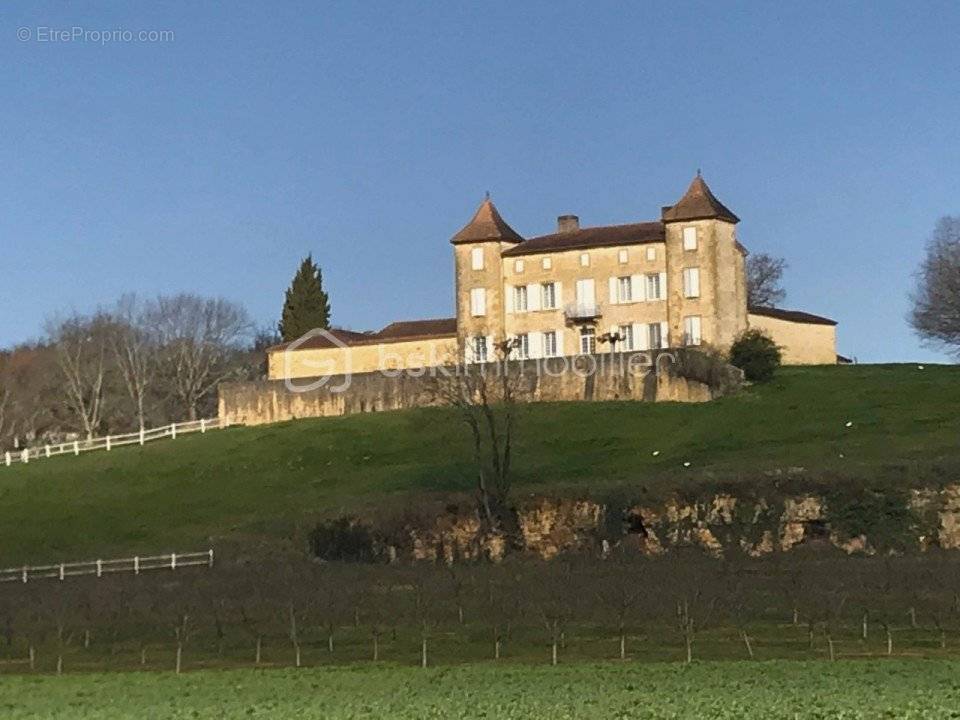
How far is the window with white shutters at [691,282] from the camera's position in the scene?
252 feet

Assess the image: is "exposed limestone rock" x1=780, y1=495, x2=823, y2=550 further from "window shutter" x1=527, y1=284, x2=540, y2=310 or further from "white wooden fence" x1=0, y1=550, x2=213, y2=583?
"window shutter" x1=527, y1=284, x2=540, y2=310

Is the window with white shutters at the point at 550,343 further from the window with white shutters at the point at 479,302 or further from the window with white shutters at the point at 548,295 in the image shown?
the window with white shutters at the point at 479,302

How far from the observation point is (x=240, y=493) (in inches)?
2477

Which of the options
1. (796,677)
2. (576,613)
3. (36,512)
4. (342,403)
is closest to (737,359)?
(342,403)

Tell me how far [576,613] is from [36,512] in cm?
2978

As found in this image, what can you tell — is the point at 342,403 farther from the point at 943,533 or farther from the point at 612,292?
the point at 943,533

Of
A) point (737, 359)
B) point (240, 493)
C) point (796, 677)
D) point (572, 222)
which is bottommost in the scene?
point (796, 677)

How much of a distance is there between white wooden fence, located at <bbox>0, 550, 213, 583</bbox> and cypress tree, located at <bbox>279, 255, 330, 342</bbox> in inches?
1967

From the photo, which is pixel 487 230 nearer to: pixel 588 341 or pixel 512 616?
pixel 588 341

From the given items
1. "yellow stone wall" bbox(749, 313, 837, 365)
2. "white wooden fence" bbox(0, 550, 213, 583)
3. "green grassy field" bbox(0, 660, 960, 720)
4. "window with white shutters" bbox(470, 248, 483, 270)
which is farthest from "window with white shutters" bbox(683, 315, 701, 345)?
"green grassy field" bbox(0, 660, 960, 720)

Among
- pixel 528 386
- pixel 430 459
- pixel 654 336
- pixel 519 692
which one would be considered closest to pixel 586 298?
pixel 654 336

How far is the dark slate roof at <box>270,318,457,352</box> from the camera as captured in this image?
8300 cm

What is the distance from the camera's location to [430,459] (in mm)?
65812

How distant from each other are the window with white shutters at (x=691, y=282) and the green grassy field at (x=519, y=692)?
45.2 metres
